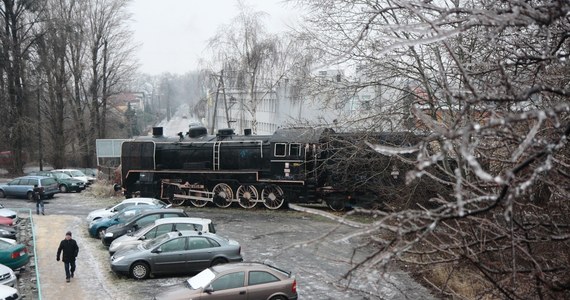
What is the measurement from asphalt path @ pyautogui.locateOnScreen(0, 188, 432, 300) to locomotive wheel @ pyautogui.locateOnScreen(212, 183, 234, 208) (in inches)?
19.9

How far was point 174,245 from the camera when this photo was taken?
48.9 feet

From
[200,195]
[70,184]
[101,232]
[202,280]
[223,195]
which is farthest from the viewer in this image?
[70,184]

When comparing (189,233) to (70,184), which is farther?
(70,184)

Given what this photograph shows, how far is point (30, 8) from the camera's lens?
4359 centimetres

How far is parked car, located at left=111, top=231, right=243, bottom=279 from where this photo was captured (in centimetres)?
1461

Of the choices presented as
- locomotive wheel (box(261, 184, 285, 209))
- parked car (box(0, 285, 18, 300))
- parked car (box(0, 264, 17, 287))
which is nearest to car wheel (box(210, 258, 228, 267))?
parked car (box(0, 285, 18, 300))

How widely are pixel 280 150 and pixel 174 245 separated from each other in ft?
31.6

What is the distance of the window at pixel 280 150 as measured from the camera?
2358cm

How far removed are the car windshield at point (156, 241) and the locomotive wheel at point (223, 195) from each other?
10.1 metres

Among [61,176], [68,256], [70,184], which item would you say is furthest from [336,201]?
[61,176]

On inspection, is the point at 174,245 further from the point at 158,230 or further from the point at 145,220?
the point at 145,220

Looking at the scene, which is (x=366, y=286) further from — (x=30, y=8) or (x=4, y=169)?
(x=4, y=169)

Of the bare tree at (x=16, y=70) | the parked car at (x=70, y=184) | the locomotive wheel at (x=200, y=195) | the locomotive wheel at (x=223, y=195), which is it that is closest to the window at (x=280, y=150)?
the locomotive wheel at (x=223, y=195)

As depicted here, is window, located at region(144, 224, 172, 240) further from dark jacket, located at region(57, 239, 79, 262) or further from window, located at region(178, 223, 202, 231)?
dark jacket, located at region(57, 239, 79, 262)
